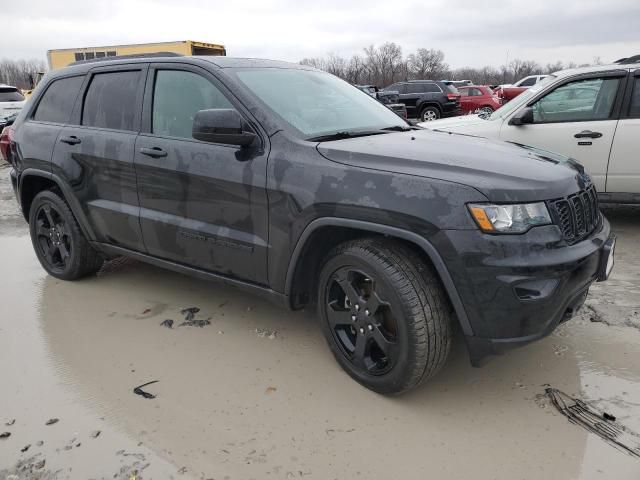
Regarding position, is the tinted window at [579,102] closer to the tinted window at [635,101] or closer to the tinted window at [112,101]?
the tinted window at [635,101]

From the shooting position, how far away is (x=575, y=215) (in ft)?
8.43

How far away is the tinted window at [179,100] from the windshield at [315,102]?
231mm

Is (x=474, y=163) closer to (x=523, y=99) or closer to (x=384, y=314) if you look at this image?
(x=384, y=314)

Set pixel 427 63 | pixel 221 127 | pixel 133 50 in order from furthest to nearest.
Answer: pixel 427 63
pixel 133 50
pixel 221 127

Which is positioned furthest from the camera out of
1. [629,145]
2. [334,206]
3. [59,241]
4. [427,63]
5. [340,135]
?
[427,63]

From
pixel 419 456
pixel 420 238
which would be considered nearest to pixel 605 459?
pixel 419 456

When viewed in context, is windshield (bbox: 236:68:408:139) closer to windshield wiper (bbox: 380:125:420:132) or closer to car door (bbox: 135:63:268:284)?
windshield wiper (bbox: 380:125:420:132)

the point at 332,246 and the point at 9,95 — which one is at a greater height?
the point at 9,95

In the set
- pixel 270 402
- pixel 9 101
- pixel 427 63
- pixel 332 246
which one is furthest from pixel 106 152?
pixel 427 63

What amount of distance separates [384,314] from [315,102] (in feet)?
4.84

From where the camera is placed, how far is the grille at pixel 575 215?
2463 millimetres

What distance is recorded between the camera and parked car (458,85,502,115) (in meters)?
20.2

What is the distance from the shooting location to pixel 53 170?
4.19 m

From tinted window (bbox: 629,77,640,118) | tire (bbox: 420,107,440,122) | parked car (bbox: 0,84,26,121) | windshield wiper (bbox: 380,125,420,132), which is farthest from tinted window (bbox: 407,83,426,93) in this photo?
windshield wiper (bbox: 380,125,420,132)
